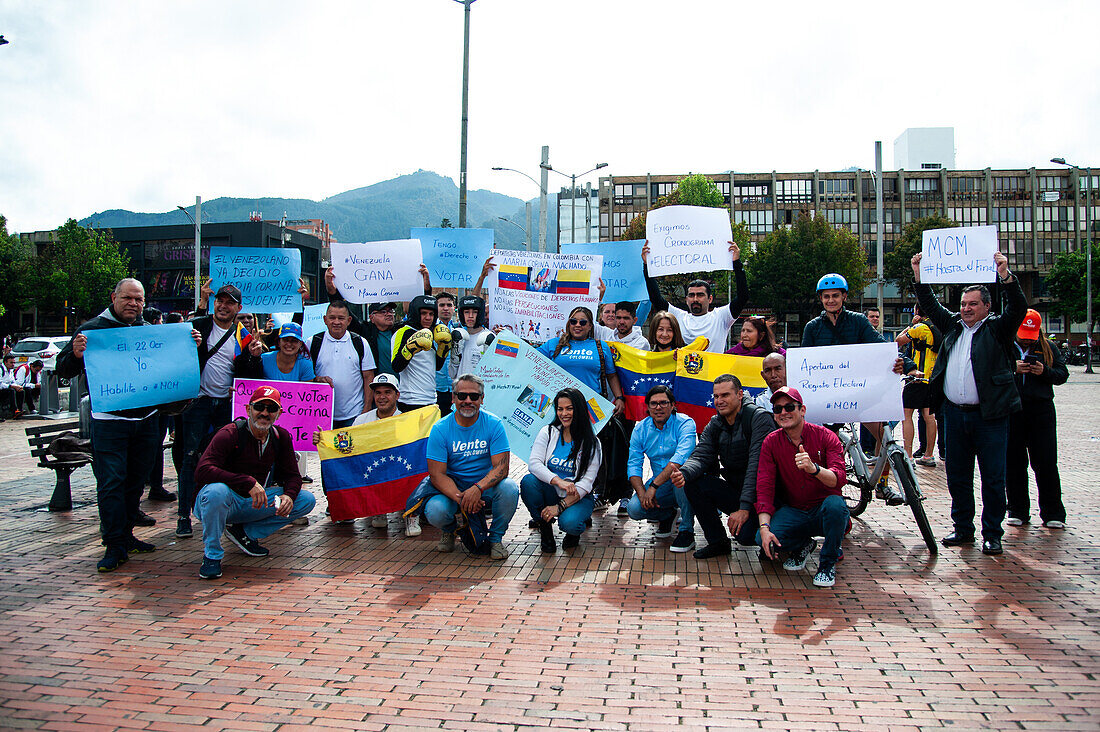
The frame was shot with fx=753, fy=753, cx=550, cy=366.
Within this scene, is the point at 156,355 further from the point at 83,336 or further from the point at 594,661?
the point at 594,661

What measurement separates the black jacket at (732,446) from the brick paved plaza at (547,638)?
0.73m

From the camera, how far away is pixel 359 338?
7.62 metres

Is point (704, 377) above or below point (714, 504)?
above

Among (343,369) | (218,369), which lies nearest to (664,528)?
(343,369)

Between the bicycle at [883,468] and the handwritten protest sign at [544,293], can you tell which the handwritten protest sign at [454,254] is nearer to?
the handwritten protest sign at [544,293]

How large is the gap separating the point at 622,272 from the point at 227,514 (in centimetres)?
541

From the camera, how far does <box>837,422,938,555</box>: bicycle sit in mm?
6055

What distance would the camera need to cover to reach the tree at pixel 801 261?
187ft

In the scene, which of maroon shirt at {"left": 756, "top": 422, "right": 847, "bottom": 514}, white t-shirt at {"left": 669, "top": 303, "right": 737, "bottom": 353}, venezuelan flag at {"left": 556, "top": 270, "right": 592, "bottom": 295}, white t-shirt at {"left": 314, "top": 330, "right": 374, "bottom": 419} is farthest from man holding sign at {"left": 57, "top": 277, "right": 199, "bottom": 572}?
white t-shirt at {"left": 669, "top": 303, "right": 737, "bottom": 353}

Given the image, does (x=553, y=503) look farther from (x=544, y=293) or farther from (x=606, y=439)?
(x=544, y=293)

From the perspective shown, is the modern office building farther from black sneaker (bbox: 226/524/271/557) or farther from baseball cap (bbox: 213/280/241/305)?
black sneaker (bbox: 226/524/271/557)

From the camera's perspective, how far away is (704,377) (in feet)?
24.3

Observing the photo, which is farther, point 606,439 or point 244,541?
point 606,439

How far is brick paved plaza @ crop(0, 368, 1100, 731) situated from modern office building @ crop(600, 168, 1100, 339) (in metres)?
80.3
